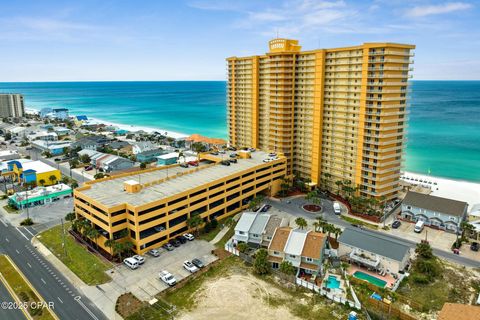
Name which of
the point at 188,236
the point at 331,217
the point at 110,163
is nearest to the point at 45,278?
the point at 188,236

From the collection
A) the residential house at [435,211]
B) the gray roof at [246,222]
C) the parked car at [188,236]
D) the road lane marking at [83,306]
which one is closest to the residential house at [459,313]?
the gray roof at [246,222]

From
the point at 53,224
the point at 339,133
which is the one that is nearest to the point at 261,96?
the point at 339,133

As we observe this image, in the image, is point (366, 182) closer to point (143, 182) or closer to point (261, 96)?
point (261, 96)

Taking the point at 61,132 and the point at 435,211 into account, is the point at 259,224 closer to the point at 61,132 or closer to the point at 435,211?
the point at 435,211

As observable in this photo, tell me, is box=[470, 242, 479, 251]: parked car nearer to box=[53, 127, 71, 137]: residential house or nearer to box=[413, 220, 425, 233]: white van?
box=[413, 220, 425, 233]: white van

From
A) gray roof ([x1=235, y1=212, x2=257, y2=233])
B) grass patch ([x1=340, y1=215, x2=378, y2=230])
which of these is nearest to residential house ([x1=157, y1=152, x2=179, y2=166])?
gray roof ([x1=235, y1=212, x2=257, y2=233])

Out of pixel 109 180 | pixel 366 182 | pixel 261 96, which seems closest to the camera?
pixel 109 180
